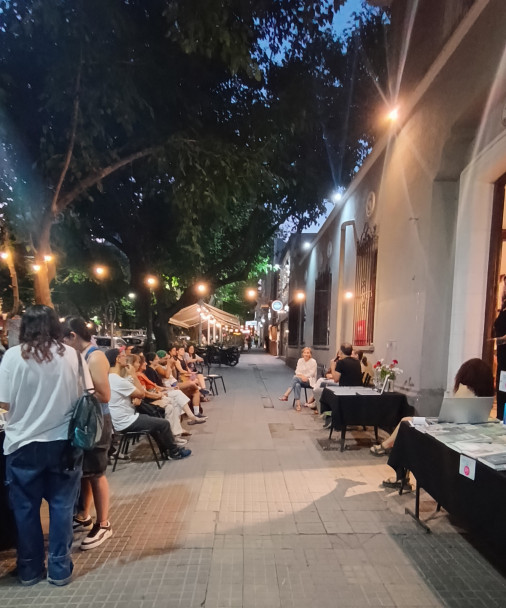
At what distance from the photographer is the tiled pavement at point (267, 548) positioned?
105 inches

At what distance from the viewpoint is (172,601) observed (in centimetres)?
261

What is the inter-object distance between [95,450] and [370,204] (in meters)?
7.87

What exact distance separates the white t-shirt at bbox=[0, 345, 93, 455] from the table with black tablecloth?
4116 millimetres

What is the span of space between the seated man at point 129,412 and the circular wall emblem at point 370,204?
6353mm

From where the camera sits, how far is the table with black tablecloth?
19.3ft

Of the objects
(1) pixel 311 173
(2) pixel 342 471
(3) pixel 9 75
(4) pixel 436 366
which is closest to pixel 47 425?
(2) pixel 342 471

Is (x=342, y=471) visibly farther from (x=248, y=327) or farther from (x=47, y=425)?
(x=248, y=327)

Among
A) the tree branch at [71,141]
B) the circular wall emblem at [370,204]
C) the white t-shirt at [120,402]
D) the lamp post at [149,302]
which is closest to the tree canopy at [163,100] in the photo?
the tree branch at [71,141]

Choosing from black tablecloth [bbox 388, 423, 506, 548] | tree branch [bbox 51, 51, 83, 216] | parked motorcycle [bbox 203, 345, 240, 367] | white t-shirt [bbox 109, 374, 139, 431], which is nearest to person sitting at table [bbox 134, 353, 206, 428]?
white t-shirt [bbox 109, 374, 139, 431]

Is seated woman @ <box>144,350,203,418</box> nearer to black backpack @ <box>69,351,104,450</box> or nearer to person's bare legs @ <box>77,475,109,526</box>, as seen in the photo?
person's bare legs @ <box>77,475,109,526</box>

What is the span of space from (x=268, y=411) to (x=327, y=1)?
9847 millimetres

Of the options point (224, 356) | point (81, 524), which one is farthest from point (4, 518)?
point (224, 356)

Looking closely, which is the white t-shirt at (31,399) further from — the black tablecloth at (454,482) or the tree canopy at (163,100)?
the tree canopy at (163,100)

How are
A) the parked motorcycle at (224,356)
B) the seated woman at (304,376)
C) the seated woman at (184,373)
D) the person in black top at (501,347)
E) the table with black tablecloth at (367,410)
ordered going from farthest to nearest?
1. the parked motorcycle at (224,356)
2. the seated woman at (184,373)
3. the seated woman at (304,376)
4. the table with black tablecloth at (367,410)
5. the person in black top at (501,347)
